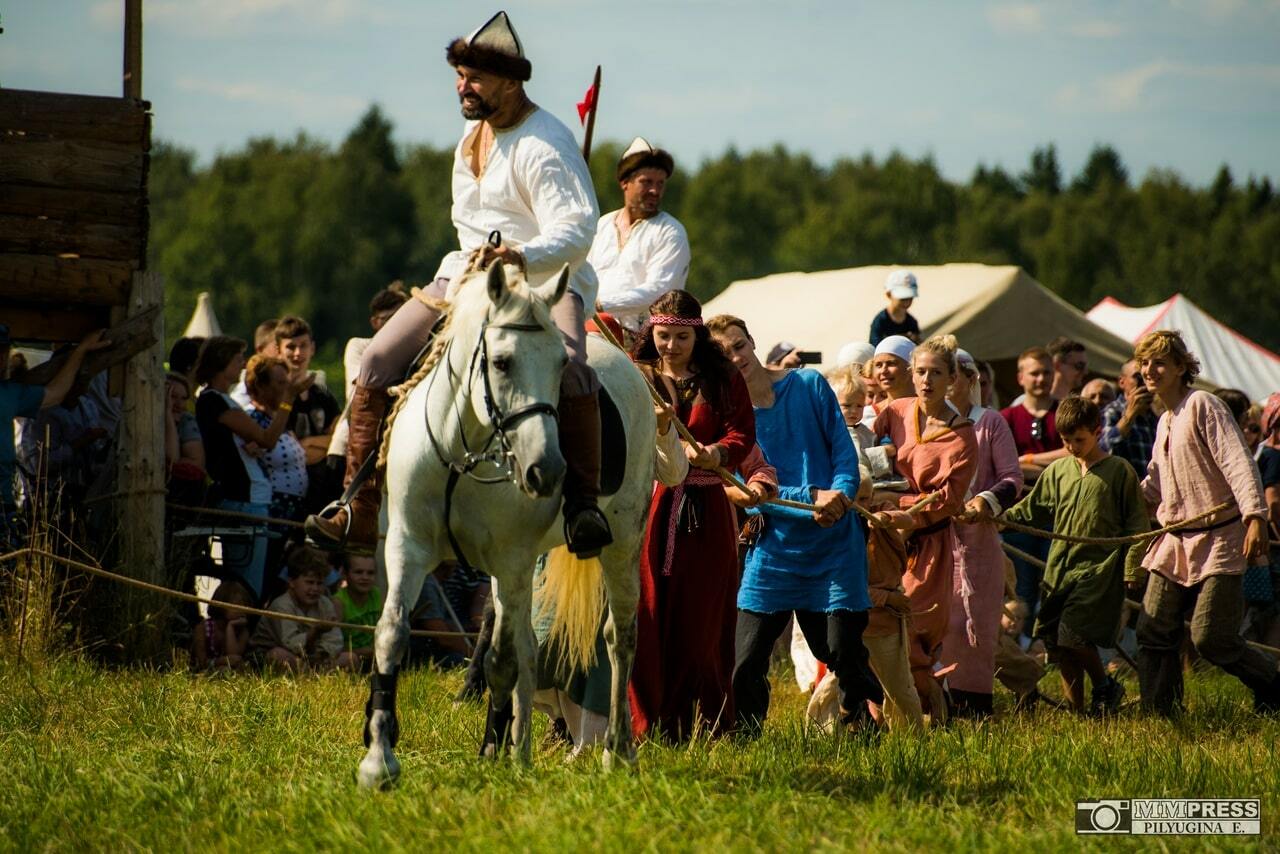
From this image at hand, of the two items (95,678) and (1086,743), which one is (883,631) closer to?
(1086,743)

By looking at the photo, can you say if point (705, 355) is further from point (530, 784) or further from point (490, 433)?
point (530, 784)

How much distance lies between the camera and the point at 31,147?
→ 10273mm

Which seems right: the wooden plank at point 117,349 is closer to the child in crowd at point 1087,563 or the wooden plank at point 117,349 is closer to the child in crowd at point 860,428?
the child in crowd at point 860,428

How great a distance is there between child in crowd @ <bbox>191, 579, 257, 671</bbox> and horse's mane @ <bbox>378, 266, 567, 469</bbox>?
4196 mm

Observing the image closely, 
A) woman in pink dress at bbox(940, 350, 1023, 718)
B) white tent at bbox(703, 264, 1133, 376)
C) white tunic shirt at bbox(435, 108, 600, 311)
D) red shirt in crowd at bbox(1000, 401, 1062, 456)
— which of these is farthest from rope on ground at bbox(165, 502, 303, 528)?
white tent at bbox(703, 264, 1133, 376)

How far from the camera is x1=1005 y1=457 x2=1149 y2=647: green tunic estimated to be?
10227 millimetres

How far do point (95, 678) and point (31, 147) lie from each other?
3565mm

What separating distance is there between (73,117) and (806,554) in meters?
5.79

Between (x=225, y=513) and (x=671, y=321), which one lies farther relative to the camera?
(x=225, y=513)

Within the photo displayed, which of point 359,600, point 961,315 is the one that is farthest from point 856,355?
point 961,315

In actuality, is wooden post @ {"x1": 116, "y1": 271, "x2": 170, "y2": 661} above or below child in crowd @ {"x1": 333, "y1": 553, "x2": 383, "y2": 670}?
above

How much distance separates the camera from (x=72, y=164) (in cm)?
1036

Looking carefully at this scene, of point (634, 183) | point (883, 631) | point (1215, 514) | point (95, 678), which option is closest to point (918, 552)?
point (883, 631)

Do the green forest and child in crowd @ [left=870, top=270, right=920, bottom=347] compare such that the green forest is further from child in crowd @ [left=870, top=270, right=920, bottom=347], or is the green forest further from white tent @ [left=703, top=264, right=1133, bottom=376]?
child in crowd @ [left=870, top=270, right=920, bottom=347]
